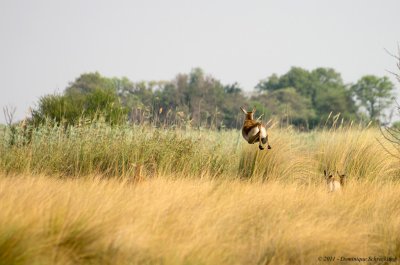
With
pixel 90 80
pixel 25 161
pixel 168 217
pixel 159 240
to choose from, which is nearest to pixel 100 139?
pixel 25 161

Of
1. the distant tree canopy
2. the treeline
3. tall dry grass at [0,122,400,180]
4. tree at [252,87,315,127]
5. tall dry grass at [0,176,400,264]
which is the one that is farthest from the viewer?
the distant tree canopy

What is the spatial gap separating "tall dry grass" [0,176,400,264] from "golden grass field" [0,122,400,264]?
0.01 metres

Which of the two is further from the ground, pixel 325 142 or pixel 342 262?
pixel 325 142

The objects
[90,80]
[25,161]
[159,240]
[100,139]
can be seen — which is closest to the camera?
[159,240]

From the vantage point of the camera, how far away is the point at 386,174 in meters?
10.5

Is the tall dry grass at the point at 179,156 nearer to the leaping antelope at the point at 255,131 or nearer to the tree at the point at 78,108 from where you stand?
the tree at the point at 78,108

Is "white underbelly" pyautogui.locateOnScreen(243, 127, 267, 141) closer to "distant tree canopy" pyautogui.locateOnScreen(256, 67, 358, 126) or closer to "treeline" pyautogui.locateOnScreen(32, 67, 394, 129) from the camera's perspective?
"treeline" pyautogui.locateOnScreen(32, 67, 394, 129)

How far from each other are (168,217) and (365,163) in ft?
20.3

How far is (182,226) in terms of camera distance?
16.8 ft

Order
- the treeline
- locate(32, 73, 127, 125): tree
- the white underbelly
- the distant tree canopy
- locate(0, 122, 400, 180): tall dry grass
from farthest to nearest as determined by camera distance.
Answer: the distant tree canopy
the treeline
locate(32, 73, 127, 125): tree
locate(0, 122, 400, 180): tall dry grass
the white underbelly

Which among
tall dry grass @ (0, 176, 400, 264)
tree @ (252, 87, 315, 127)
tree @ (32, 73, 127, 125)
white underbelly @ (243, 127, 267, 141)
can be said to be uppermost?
tree @ (252, 87, 315, 127)

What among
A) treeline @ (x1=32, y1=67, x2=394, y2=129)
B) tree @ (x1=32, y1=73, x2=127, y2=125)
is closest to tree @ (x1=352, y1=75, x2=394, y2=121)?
treeline @ (x1=32, y1=67, x2=394, y2=129)

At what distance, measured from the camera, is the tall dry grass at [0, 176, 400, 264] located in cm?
435

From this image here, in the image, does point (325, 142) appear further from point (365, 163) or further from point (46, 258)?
point (46, 258)
